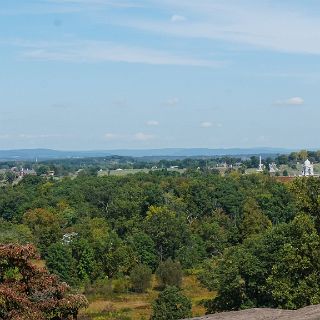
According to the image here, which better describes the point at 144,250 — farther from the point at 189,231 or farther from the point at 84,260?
the point at 189,231

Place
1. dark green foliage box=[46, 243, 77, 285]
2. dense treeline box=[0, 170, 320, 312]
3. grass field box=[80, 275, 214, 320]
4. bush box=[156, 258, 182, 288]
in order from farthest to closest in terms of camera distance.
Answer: bush box=[156, 258, 182, 288], dark green foliage box=[46, 243, 77, 285], grass field box=[80, 275, 214, 320], dense treeline box=[0, 170, 320, 312]

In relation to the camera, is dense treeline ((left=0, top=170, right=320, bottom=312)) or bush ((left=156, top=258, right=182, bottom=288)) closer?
dense treeline ((left=0, top=170, right=320, bottom=312))

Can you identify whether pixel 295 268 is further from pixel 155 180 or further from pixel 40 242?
pixel 155 180

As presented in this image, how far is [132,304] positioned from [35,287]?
34841mm

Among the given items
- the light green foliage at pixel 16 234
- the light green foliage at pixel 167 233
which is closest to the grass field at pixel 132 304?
the light green foliage at pixel 167 233

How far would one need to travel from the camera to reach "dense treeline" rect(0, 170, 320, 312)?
1125 inches

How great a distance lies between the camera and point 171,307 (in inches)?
1422

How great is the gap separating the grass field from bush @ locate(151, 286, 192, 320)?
4542 millimetres

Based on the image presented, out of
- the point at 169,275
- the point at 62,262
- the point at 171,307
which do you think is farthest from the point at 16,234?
the point at 171,307

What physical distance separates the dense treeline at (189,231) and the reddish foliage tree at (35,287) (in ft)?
45.4

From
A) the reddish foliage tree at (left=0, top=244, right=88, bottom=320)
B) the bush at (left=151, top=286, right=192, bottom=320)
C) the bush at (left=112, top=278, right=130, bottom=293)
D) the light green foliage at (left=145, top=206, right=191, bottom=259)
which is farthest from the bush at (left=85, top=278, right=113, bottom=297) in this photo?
the reddish foliage tree at (left=0, top=244, right=88, bottom=320)

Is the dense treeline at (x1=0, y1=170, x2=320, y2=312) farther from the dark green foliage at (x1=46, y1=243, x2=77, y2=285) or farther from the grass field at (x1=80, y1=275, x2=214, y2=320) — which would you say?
the grass field at (x1=80, y1=275, x2=214, y2=320)

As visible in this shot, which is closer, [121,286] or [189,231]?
[121,286]

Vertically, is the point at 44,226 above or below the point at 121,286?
above
